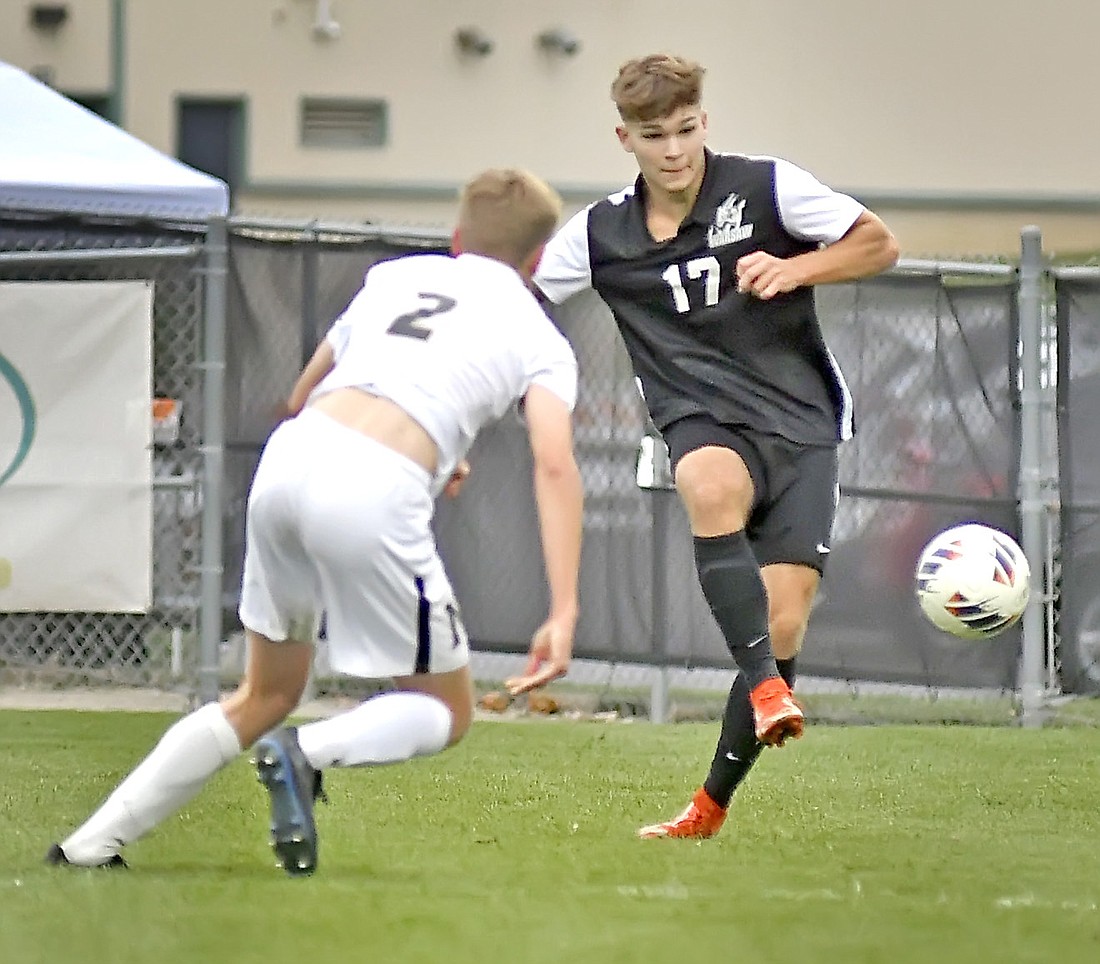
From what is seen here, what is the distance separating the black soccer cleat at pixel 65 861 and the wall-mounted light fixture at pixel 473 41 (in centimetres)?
1624

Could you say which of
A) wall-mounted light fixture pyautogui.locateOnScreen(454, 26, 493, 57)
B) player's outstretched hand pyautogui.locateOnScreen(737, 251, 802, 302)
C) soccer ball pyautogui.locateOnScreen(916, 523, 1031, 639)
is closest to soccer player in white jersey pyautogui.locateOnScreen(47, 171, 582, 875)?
player's outstretched hand pyautogui.locateOnScreen(737, 251, 802, 302)

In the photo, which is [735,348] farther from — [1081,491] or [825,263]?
[1081,491]

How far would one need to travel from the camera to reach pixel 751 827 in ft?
20.9

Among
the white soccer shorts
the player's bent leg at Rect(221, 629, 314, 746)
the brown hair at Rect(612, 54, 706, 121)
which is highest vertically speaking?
the brown hair at Rect(612, 54, 706, 121)

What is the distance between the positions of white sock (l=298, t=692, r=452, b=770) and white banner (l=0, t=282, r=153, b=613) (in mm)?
4956

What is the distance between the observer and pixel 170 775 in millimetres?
4906

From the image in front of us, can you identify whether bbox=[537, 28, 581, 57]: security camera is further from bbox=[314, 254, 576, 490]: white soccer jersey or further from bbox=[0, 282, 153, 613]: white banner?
bbox=[314, 254, 576, 490]: white soccer jersey

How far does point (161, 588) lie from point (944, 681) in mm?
3559

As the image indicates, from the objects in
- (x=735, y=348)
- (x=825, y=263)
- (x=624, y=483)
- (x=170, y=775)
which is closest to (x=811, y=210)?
(x=825, y=263)

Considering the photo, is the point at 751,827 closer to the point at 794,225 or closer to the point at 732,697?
the point at 732,697

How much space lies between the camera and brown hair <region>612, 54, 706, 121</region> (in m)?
5.78

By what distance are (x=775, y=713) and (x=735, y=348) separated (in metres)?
1.04

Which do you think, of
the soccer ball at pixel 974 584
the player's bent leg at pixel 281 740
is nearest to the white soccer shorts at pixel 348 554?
the player's bent leg at pixel 281 740

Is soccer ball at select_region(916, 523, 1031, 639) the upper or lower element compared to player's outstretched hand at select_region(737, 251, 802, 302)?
lower
